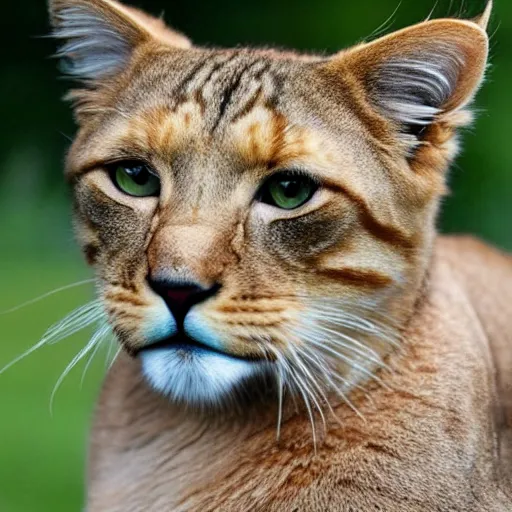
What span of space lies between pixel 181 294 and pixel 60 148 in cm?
1239

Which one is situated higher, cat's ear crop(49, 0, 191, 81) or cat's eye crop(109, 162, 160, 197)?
cat's ear crop(49, 0, 191, 81)

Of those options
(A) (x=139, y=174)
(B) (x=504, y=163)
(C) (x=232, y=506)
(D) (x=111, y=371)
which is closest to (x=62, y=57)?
(A) (x=139, y=174)

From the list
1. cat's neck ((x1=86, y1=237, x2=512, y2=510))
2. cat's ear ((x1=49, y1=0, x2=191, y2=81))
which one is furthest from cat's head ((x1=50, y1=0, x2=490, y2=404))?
cat's ear ((x1=49, y1=0, x2=191, y2=81))

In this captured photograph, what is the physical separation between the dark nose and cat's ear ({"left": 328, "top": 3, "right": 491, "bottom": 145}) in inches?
36.3

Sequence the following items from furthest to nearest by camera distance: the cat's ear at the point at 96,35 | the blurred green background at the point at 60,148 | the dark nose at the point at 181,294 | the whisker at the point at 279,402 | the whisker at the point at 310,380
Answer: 1. the blurred green background at the point at 60,148
2. the cat's ear at the point at 96,35
3. the whisker at the point at 279,402
4. the whisker at the point at 310,380
5. the dark nose at the point at 181,294

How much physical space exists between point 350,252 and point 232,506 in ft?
3.08

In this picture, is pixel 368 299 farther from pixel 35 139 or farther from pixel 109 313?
pixel 35 139

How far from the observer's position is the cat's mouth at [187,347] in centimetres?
327

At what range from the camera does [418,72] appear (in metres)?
3.59

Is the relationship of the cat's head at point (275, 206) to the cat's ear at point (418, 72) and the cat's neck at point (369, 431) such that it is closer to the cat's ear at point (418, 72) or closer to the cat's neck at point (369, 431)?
the cat's ear at point (418, 72)

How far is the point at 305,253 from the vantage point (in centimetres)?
339

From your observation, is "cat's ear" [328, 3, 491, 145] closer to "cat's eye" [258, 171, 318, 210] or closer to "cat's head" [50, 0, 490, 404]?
"cat's head" [50, 0, 490, 404]

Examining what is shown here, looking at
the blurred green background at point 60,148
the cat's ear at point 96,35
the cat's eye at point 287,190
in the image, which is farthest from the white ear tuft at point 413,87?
the blurred green background at point 60,148

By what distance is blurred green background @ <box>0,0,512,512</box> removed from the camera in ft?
33.1
